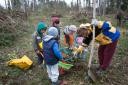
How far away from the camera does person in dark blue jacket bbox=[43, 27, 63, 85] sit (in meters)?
4.72

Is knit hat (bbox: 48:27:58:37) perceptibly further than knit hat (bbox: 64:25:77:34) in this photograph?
No

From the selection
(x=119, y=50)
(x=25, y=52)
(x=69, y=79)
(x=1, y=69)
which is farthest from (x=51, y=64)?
(x=119, y=50)

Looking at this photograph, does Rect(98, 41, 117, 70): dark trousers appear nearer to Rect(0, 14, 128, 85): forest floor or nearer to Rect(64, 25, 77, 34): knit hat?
Rect(0, 14, 128, 85): forest floor

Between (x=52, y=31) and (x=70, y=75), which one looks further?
(x=70, y=75)

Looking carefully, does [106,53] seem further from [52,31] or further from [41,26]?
[41,26]

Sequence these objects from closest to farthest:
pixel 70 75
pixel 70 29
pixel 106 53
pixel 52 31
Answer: pixel 52 31 < pixel 106 53 < pixel 70 75 < pixel 70 29

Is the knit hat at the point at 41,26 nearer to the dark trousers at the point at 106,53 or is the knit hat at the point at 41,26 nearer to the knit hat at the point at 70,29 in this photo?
the knit hat at the point at 70,29

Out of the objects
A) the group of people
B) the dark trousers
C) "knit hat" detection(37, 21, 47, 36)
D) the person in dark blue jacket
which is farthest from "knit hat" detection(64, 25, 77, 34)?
the person in dark blue jacket

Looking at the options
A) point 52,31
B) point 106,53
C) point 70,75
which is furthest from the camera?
point 70,75

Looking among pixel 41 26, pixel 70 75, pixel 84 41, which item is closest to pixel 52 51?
pixel 41 26

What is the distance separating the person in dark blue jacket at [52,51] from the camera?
4717mm

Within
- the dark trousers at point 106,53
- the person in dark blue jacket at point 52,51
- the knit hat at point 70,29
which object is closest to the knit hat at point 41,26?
the person in dark blue jacket at point 52,51

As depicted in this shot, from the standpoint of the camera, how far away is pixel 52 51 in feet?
15.8

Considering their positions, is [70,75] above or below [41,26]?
below
